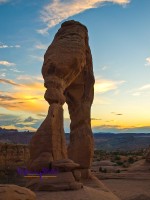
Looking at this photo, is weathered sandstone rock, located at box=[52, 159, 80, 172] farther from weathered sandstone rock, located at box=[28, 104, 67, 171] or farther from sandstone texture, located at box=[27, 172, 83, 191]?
weathered sandstone rock, located at box=[28, 104, 67, 171]

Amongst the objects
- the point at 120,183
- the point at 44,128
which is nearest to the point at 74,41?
the point at 44,128

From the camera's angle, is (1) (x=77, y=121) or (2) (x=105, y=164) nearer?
(1) (x=77, y=121)

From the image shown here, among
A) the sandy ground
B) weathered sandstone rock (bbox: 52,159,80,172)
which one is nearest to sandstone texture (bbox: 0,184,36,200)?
weathered sandstone rock (bbox: 52,159,80,172)

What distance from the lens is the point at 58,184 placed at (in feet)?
38.3

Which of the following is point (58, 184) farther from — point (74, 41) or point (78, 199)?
point (74, 41)

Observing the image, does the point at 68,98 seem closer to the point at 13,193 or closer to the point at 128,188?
the point at 128,188

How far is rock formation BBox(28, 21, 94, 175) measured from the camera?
13.2 meters

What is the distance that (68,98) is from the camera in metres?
18.0

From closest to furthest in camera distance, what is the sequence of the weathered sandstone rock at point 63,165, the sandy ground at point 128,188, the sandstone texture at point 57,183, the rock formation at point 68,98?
the sandstone texture at point 57,183
the weathered sandstone rock at point 63,165
the rock formation at point 68,98
the sandy ground at point 128,188

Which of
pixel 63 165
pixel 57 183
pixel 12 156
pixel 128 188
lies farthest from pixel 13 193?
pixel 12 156

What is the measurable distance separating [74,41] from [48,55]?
1.60 m

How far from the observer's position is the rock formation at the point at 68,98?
43.3 feet

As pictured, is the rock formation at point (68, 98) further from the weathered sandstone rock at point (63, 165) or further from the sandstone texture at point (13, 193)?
the sandstone texture at point (13, 193)

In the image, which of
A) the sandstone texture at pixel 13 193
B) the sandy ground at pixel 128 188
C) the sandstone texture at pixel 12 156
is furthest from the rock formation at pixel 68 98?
the sandstone texture at pixel 12 156
